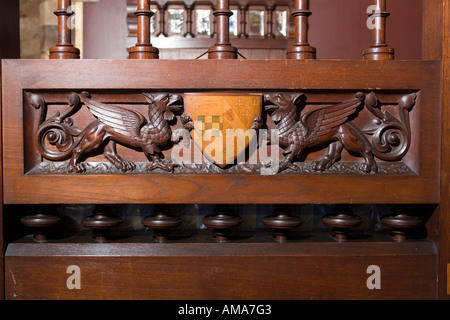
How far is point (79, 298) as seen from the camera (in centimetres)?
118

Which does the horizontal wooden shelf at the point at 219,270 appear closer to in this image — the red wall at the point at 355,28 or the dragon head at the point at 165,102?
the dragon head at the point at 165,102

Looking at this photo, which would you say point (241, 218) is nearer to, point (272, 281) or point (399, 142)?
point (272, 281)

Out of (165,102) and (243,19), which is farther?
(243,19)

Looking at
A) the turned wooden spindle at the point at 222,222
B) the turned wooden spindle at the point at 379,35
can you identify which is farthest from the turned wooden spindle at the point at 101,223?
the turned wooden spindle at the point at 379,35

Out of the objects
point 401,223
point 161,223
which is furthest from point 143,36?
point 401,223

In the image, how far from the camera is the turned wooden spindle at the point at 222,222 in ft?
3.85

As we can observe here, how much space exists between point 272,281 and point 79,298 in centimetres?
45

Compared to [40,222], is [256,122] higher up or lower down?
Answer: higher up

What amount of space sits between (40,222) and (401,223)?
842 millimetres

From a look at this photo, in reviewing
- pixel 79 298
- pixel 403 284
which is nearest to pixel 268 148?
pixel 403 284

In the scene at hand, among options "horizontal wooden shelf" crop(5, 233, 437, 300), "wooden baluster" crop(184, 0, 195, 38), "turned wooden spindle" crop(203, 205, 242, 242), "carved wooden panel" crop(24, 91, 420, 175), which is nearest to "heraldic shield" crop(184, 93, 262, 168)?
"carved wooden panel" crop(24, 91, 420, 175)

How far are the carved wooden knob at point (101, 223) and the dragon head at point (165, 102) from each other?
0.89 ft

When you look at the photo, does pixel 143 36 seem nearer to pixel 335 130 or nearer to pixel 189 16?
pixel 335 130

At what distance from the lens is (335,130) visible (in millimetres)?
1190
